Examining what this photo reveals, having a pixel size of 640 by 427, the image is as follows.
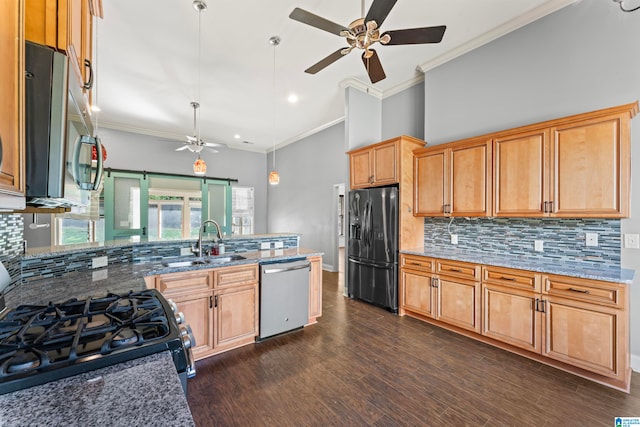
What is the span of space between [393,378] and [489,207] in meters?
2.02

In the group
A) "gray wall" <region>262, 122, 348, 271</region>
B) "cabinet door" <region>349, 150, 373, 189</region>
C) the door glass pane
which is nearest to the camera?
"cabinet door" <region>349, 150, 373, 189</region>

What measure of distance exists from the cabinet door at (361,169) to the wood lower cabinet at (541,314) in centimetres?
142

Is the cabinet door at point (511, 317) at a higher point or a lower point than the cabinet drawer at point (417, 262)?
lower

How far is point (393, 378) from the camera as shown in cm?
215

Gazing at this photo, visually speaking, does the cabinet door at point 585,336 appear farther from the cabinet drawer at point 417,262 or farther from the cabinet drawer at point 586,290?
the cabinet drawer at point 417,262

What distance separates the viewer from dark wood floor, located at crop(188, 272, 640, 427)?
1.75 meters

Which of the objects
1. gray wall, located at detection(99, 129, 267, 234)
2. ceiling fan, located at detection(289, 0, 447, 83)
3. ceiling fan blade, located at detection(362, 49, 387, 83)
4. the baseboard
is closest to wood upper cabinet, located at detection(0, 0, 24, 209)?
ceiling fan, located at detection(289, 0, 447, 83)

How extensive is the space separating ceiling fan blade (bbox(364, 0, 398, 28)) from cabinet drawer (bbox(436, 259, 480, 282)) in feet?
8.01

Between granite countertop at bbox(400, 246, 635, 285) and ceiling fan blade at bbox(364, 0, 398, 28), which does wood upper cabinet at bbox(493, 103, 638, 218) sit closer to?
granite countertop at bbox(400, 246, 635, 285)

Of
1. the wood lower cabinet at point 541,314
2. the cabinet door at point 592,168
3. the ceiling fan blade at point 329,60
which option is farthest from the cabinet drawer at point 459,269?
the ceiling fan blade at point 329,60

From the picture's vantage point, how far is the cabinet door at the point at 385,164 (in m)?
3.53

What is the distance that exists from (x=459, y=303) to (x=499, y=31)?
3.13 m

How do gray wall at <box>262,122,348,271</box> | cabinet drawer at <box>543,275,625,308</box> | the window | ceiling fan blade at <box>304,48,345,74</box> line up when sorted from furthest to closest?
the window, gray wall at <box>262,122,348,271</box>, ceiling fan blade at <box>304,48,345,74</box>, cabinet drawer at <box>543,275,625,308</box>

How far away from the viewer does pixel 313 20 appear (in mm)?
2062
